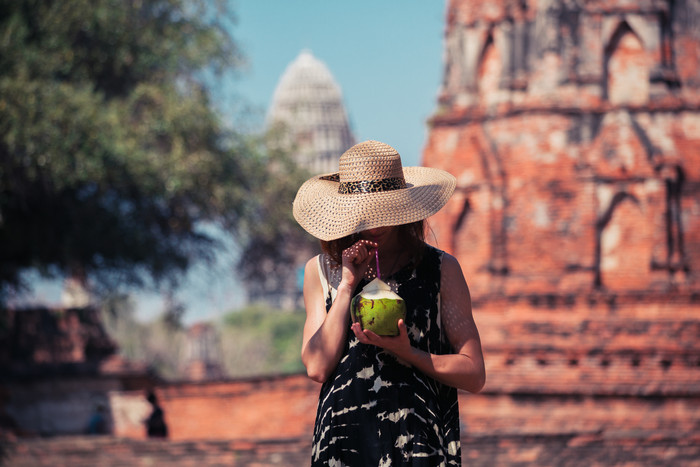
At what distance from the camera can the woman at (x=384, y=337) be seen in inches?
122

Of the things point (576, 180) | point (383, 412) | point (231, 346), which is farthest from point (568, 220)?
point (231, 346)

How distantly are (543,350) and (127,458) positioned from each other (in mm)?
4315

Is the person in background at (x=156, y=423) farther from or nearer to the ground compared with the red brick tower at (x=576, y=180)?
nearer to the ground

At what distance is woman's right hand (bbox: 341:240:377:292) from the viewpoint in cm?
315

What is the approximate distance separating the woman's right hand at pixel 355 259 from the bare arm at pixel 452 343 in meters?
0.18

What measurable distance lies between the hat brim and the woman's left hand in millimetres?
285

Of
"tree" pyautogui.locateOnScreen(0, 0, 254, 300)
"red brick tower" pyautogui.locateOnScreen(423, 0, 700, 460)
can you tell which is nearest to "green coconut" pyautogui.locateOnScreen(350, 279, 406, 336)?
"red brick tower" pyautogui.locateOnScreen(423, 0, 700, 460)

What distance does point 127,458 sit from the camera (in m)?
11.5

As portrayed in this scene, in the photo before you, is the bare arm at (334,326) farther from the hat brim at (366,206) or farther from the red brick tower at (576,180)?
the red brick tower at (576,180)

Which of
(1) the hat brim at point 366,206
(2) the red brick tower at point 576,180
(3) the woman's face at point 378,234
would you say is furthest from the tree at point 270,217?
(3) the woman's face at point 378,234

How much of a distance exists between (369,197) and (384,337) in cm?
42

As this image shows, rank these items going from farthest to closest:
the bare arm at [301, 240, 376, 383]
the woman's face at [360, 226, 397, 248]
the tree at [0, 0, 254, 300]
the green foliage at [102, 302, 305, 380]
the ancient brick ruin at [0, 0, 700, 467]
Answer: the green foliage at [102, 302, 305, 380]
the tree at [0, 0, 254, 300]
the ancient brick ruin at [0, 0, 700, 467]
the woman's face at [360, 226, 397, 248]
the bare arm at [301, 240, 376, 383]

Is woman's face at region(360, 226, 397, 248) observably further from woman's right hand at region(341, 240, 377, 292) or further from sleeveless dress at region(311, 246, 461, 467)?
sleeveless dress at region(311, 246, 461, 467)

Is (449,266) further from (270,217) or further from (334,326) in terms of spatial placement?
(270,217)
